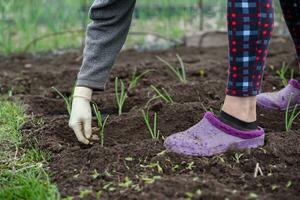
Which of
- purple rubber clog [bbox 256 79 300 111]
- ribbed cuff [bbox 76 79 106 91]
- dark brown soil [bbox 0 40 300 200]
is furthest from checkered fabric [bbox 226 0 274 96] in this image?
purple rubber clog [bbox 256 79 300 111]

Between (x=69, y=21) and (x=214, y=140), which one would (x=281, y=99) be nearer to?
(x=214, y=140)

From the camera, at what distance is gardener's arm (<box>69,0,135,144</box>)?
227 cm

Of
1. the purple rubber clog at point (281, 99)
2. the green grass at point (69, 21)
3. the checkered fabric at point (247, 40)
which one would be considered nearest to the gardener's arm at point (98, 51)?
the checkered fabric at point (247, 40)

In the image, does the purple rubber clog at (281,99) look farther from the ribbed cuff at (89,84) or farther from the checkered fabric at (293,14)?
the ribbed cuff at (89,84)

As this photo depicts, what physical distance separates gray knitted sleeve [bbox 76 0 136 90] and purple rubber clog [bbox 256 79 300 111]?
2.50ft

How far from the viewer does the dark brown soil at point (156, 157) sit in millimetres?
1810

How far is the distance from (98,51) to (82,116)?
0.85 feet

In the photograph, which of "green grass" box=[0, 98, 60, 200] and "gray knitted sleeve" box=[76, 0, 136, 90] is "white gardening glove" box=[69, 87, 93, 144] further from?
"green grass" box=[0, 98, 60, 200]

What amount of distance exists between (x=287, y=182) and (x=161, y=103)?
93cm

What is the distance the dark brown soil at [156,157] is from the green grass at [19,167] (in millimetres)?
46

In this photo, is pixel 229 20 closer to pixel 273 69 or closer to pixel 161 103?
pixel 161 103

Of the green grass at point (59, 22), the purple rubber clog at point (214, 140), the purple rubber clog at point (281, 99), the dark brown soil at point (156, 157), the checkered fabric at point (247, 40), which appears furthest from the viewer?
the green grass at point (59, 22)

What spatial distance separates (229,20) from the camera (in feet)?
6.44

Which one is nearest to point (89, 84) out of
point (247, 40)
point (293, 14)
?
point (247, 40)
